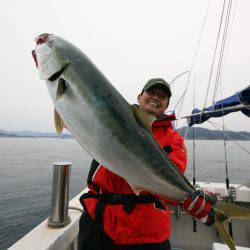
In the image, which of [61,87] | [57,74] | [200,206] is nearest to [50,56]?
[57,74]

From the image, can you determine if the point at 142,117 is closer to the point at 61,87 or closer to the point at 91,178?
the point at 61,87

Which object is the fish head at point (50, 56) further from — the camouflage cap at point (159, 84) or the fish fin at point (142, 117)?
the camouflage cap at point (159, 84)

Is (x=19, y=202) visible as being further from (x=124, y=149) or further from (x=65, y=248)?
(x=124, y=149)

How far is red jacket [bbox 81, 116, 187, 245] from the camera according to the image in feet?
9.04

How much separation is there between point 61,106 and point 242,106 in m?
6.08

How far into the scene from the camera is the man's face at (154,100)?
347 centimetres

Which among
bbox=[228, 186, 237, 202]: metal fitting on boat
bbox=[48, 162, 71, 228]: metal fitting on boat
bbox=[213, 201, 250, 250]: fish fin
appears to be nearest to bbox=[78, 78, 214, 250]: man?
bbox=[213, 201, 250, 250]: fish fin

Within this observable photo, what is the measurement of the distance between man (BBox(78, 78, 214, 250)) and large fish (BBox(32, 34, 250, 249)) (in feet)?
2.02

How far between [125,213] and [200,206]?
2.91 ft

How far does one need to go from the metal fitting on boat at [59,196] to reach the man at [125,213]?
0.96m

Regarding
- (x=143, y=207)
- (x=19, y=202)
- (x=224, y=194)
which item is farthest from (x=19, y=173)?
(x=143, y=207)

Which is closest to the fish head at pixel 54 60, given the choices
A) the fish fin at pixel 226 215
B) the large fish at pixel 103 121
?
the large fish at pixel 103 121

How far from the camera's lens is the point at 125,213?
9.13 ft

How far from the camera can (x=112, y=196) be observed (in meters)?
2.91
